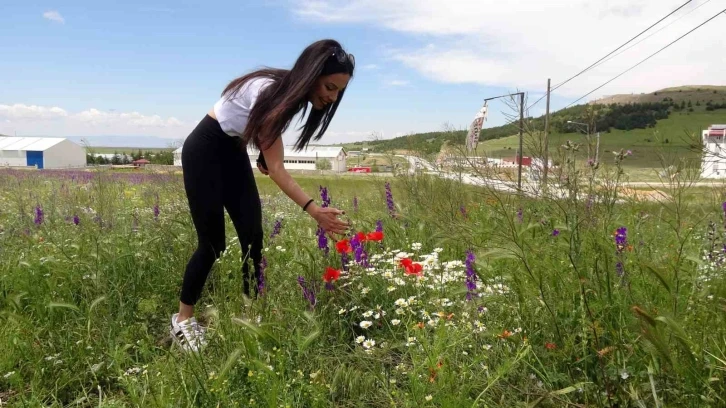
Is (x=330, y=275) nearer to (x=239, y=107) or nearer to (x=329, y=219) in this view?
(x=329, y=219)

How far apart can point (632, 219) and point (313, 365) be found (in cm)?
205

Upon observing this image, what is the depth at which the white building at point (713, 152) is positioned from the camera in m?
2.02

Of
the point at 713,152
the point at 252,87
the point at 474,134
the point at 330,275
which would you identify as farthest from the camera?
the point at 474,134

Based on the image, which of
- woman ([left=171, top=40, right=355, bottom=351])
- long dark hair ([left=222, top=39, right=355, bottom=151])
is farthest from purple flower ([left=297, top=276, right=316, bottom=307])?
long dark hair ([left=222, top=39, right=355, bottom=151])

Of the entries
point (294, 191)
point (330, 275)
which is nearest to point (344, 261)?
point (330, 275)

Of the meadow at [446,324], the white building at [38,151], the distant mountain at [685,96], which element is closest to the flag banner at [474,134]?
the meadow at [446,324]

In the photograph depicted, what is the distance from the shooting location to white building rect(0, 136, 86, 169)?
59344 mm

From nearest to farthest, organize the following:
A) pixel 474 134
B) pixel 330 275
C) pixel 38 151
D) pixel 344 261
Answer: pixel 330 275 → pixel 344 261 → pixel 474 134 → pixel 38 151

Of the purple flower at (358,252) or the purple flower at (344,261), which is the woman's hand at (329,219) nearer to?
the purple flower at (358,252)

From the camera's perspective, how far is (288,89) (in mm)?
2352

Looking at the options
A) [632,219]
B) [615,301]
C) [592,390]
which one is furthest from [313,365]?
[632,219]

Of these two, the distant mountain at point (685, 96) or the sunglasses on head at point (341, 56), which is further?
the distant mountain at point (685, 96)

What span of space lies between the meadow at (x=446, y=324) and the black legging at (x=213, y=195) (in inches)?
11.6

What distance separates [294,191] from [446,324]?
1030 mm
